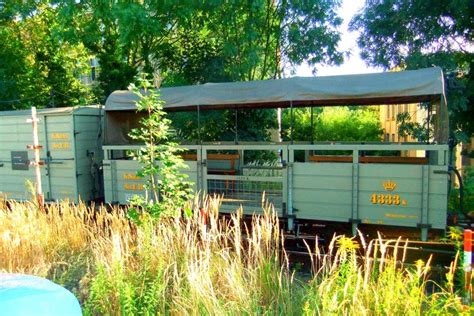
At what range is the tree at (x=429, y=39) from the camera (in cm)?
898

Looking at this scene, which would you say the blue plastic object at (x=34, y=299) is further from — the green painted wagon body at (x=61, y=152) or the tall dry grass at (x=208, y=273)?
→ the green painted wagon body at (x=61, y=152)

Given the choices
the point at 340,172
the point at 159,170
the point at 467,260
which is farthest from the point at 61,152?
the point at 467,260

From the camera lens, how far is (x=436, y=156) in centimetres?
588

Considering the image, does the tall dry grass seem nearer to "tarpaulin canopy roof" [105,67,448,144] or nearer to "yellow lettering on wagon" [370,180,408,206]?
"yellow lettering on wagon" [370,180,408,206]

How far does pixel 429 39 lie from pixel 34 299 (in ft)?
32.0

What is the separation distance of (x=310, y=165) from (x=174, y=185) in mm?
2172

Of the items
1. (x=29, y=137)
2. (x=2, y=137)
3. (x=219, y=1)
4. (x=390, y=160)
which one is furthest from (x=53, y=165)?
(x=390, y=160)

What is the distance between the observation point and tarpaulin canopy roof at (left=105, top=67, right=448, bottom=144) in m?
5.78

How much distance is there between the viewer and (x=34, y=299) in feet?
7.05

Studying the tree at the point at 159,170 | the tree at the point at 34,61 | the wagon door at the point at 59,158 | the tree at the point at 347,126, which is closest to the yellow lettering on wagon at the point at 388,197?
A: the tree at the point at 159,170

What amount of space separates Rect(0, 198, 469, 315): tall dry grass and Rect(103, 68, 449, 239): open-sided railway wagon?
5.69 feet

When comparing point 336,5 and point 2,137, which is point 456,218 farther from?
point 2,137

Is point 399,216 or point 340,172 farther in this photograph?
point 340,172

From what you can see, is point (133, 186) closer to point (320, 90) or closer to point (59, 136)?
point (59, 136)
